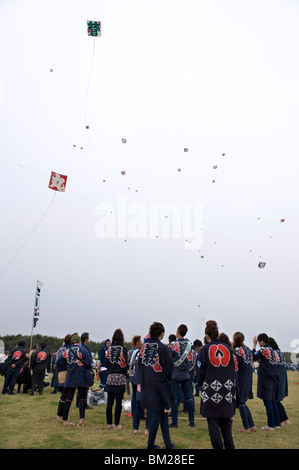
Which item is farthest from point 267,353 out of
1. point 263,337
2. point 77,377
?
point 77,377

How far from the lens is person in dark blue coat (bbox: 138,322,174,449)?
5.71 meters

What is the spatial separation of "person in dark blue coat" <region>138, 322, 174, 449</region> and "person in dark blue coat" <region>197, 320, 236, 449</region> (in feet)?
2.21

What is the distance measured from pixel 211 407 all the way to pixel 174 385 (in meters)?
3.40

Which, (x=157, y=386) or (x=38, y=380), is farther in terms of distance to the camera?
(x=38, y=380)

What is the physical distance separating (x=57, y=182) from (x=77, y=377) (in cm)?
845

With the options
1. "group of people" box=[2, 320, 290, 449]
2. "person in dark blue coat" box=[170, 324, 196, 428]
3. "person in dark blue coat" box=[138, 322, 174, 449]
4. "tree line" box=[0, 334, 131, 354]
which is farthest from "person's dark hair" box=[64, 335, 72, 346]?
"tree line" box=[0, 334, 131, 354]

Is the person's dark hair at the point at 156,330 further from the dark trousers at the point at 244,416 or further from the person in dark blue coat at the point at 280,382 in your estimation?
the person in dark blue coat at the point at 280,382

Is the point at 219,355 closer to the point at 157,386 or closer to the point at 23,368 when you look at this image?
the point at 157,386

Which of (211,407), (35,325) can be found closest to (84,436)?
(211,407)

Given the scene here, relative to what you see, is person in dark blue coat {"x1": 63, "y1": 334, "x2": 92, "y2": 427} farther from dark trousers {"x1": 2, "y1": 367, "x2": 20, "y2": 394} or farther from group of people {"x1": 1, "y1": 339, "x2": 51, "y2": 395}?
dark trousers {"x1": 2, "y1": 367, "x2": 20, "y2": 394}

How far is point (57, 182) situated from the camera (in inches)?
561

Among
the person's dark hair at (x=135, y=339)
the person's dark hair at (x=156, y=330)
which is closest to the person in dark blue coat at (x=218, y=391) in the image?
the person's dark hair at (x=156, y=330)
